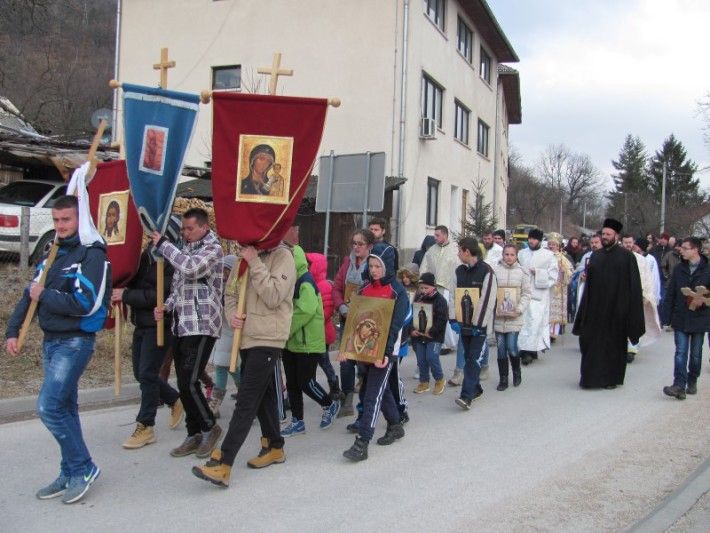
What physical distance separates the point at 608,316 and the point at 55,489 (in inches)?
261

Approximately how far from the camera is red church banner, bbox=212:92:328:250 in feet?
16.3

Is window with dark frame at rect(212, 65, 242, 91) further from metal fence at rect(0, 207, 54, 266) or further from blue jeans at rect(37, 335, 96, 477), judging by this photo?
blue jeans at rect(37, 335, 96, 477)

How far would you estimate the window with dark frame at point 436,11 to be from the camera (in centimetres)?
2050

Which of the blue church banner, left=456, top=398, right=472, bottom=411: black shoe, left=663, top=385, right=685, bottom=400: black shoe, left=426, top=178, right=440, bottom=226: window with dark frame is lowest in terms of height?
left=456, top=398, right=472, bottom=411: black shoe

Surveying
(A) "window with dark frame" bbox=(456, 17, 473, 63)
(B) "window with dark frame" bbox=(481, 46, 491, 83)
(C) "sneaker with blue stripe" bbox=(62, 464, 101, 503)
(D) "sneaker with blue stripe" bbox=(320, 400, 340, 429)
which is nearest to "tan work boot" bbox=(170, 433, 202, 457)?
(C) "sneaker with blue stripe" bbox=(62, 464, 101, 503)

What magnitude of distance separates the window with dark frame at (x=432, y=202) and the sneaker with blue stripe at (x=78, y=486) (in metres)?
17.7

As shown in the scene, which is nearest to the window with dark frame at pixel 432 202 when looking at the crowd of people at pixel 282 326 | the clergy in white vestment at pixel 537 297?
the clergy in white vestment at pixel 537 297

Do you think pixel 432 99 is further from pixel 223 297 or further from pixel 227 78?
pixel 223 297

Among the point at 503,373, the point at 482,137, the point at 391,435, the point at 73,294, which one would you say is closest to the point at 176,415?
the point at 391,435

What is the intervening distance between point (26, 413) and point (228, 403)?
197 centimetres

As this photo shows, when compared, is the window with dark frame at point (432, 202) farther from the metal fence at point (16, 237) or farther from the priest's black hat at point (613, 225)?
the priest's black hat at point (613, 225)

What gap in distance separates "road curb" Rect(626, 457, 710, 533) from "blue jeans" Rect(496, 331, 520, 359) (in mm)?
3125

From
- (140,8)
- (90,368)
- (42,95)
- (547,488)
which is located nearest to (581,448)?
(547,488)

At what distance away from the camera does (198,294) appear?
5.29 m
